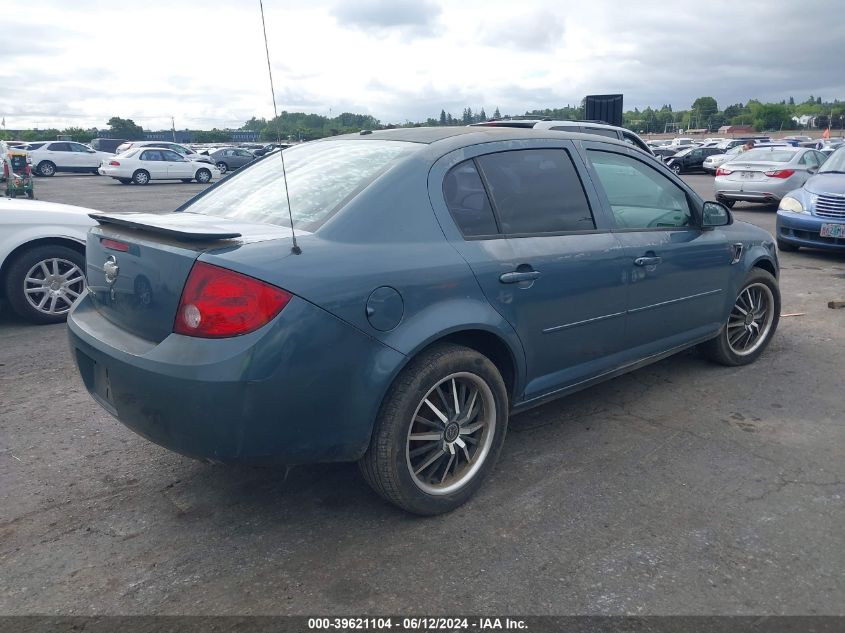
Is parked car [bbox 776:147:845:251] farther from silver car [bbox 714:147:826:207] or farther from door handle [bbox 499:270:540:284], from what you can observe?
door handle [bbox 499:270:540:284]

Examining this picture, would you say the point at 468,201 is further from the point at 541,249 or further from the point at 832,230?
the point at 832,230

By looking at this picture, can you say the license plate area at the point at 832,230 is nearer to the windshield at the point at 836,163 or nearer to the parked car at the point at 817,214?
the parked car at the point at 817,214

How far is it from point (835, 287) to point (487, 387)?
650 centimetres

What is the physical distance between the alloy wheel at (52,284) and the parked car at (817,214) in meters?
8.79

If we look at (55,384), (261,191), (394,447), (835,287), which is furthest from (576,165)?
(835,287)

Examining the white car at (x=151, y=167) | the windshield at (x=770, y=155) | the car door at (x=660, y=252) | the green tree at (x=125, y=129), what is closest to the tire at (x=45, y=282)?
the car door at (x=660, y=252)

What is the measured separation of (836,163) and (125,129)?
64.5 m

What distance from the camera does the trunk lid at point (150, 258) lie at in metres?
2.76

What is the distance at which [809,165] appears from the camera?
1532cm

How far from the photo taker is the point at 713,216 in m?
→ 4.54

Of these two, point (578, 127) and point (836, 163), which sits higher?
point (578, 127)

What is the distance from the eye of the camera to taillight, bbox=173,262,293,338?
8.50 feet

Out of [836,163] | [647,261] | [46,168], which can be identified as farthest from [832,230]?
[46,168]

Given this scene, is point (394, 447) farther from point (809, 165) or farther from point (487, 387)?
point (809, 165)
